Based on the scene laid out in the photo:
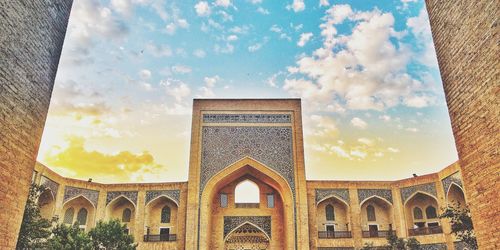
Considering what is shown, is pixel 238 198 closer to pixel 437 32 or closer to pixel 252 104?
pixel 252 104

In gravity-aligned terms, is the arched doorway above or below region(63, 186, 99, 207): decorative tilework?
below

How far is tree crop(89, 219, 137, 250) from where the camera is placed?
1016cm

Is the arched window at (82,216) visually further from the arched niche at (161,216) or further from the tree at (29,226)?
the tree at (29,226)

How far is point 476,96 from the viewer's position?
4355 millimetres

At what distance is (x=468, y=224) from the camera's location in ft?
26.9

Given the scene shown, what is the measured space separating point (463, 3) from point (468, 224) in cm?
548

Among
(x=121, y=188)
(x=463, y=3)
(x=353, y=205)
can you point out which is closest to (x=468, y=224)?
(x=463, y=3)

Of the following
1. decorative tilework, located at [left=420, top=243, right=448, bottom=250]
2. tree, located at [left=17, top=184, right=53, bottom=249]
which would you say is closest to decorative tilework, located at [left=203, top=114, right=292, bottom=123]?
decorative tilework, located at [left=420, top=243, right=448, bottom=250]

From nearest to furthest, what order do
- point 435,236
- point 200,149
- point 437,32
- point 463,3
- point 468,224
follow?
point 463,3, point 437,32, point 468,224, point 435,236, point 200,149

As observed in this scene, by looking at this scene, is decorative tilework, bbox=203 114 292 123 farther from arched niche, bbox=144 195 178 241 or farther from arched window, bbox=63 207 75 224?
arched window, bbox=63 207 75 224

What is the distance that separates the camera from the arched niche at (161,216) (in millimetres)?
15508

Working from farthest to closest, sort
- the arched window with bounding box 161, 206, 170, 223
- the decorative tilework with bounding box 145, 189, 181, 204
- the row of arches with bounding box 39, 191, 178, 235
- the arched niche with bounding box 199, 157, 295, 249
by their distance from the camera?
the arched window with bounding box 161, 206, 170, 223, the decorative tilework with bounding box 145, 189, 181, 204, the row of arches with bounding box 39, 191, 178, 235, the arched niche with bounding box 199, 157, 295, 249

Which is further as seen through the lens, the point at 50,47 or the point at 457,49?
the point at 50,47

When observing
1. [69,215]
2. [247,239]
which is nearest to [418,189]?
[247,239]
